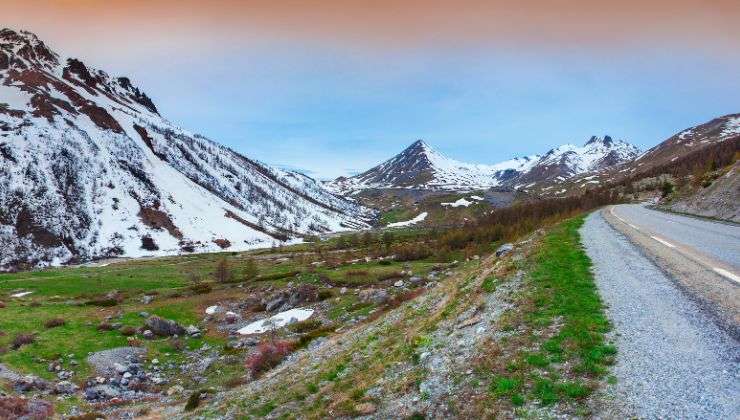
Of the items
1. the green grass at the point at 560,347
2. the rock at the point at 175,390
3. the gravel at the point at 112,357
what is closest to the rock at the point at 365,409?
the green grass at the point at 560,347

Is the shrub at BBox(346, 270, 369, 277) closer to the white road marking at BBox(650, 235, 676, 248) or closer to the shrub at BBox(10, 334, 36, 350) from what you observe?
the shrub at BBox(10, 334, 36, 350)

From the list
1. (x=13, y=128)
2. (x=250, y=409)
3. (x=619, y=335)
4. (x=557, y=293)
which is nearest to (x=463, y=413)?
(x=619, y=335)

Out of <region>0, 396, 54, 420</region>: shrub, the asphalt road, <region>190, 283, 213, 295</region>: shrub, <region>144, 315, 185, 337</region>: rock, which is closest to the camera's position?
the asphalt road

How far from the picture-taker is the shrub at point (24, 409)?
26.3m

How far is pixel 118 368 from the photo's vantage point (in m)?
36.9

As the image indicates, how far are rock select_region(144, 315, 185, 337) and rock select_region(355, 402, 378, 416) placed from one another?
125 ft

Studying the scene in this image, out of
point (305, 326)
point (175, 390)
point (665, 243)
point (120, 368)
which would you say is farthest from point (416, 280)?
point (120, 368)

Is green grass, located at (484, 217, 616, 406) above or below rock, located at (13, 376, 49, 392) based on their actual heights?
above

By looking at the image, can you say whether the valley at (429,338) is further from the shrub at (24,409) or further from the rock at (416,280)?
the rock at (416,280)

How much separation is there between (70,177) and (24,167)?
596 inches

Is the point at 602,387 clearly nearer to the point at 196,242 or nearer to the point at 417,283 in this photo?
the point at 417,283

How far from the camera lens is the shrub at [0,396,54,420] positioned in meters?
26.3

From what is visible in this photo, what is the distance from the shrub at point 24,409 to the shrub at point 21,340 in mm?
13770

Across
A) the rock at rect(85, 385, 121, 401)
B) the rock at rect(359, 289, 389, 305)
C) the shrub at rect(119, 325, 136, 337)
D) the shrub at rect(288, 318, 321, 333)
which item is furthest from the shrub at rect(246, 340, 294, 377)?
the shrub at rect(119, 325, 136, 337)
